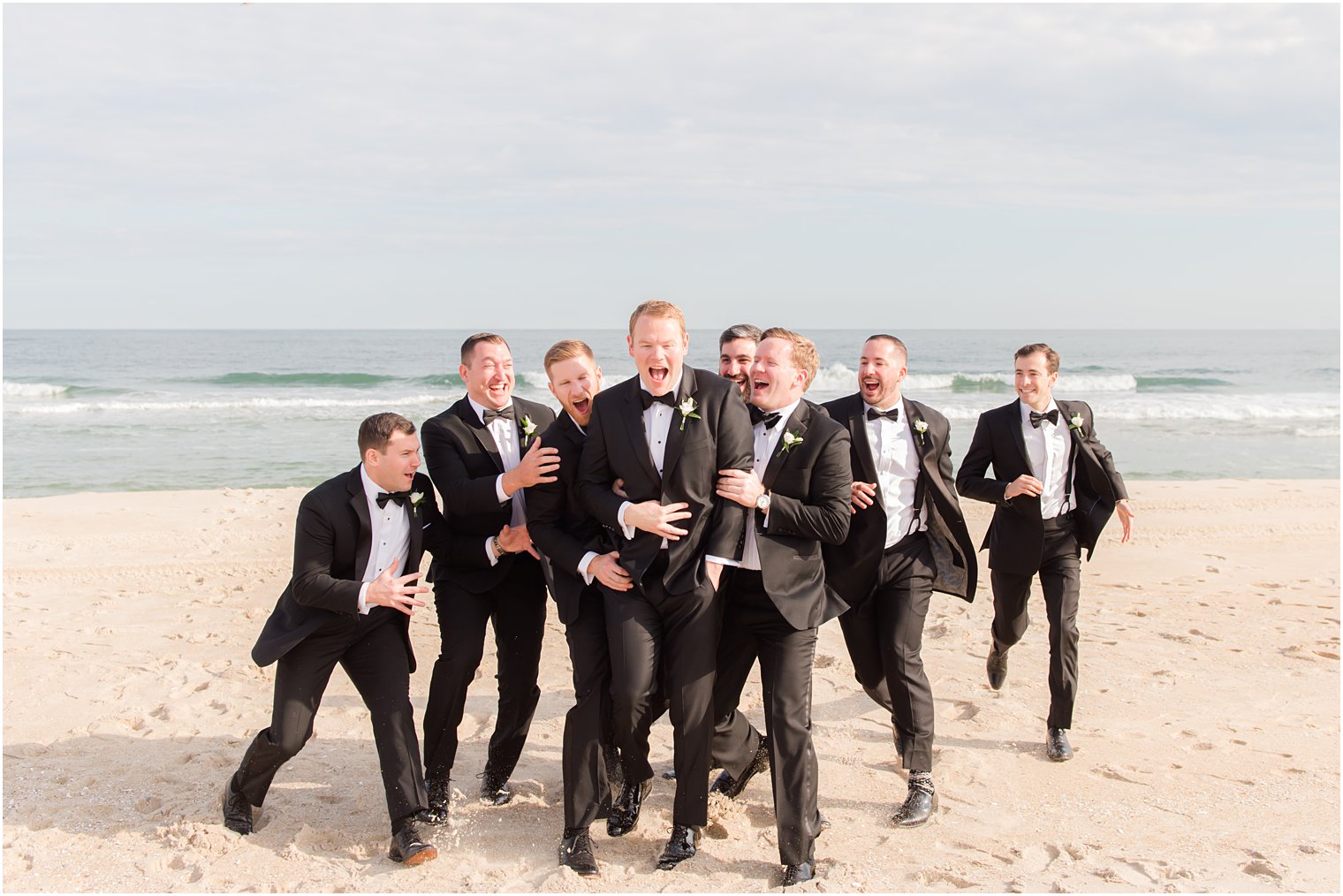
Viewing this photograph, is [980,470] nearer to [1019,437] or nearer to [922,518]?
[1019,437]

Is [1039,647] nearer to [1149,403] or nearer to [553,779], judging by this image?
[553,779]

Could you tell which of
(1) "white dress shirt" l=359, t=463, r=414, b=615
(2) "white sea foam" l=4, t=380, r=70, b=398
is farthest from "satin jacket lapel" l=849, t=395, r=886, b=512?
(2) "white sea foam" l=4, t=380, r=70, b=398

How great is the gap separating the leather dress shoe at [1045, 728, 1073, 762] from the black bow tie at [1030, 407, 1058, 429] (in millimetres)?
1686

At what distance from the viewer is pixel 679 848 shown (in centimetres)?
448

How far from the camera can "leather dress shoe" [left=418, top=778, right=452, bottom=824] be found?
483 centimetres

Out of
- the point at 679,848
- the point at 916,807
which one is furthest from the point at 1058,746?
the point at 679,848

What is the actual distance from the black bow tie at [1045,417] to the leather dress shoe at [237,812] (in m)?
4.52

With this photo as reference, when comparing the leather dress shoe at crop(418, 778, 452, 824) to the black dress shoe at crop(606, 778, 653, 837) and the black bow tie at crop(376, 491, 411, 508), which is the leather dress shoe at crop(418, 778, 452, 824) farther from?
the black bow tie at crop(376, 491, 411, 508)

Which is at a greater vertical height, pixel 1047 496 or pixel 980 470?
pixel 980 470

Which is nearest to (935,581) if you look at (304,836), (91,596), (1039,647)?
(1039,647)

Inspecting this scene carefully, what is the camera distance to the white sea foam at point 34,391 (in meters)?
34.1

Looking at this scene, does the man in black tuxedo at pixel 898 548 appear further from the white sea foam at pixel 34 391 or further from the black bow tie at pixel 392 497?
the white sea foam at pixel 34 391

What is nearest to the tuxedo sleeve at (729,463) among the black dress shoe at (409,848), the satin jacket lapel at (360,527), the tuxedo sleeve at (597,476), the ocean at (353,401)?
the tuxedo sleeve at (597,476)

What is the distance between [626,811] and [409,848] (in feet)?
3.15
